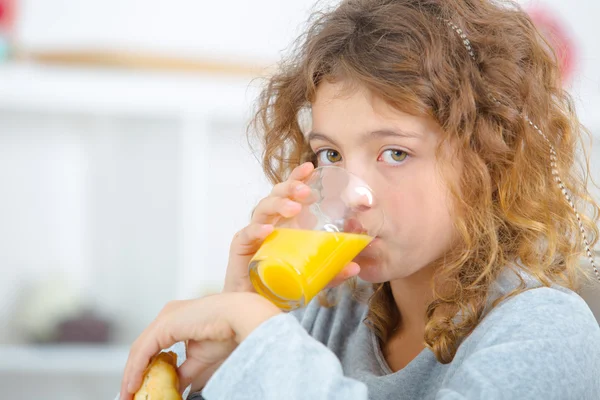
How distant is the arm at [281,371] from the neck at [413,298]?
0.39 metres

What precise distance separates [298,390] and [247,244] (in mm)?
294

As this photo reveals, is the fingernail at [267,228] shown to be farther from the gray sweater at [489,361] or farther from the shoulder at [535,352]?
the shoulder at [535,352]

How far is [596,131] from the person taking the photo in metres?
2.38

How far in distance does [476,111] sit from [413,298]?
340 millimetres

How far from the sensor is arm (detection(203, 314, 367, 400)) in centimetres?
79

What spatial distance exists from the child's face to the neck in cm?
14

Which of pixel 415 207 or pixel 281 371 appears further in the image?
pixel 415 207

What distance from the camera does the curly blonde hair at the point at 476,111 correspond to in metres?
1.03

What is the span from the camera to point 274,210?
982mm

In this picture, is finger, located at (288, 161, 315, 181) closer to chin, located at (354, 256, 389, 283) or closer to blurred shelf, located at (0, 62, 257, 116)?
chin, located at (354, 256, 389, 283)

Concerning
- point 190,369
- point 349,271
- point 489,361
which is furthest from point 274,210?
point 489,361

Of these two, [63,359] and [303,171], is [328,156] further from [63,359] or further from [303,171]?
[63,359]

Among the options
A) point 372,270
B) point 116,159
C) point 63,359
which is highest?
point 372,270

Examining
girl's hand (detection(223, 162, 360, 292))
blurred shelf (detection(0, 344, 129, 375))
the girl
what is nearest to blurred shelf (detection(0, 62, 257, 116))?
blurred shelf (detection(0, 344, 129, 375))
